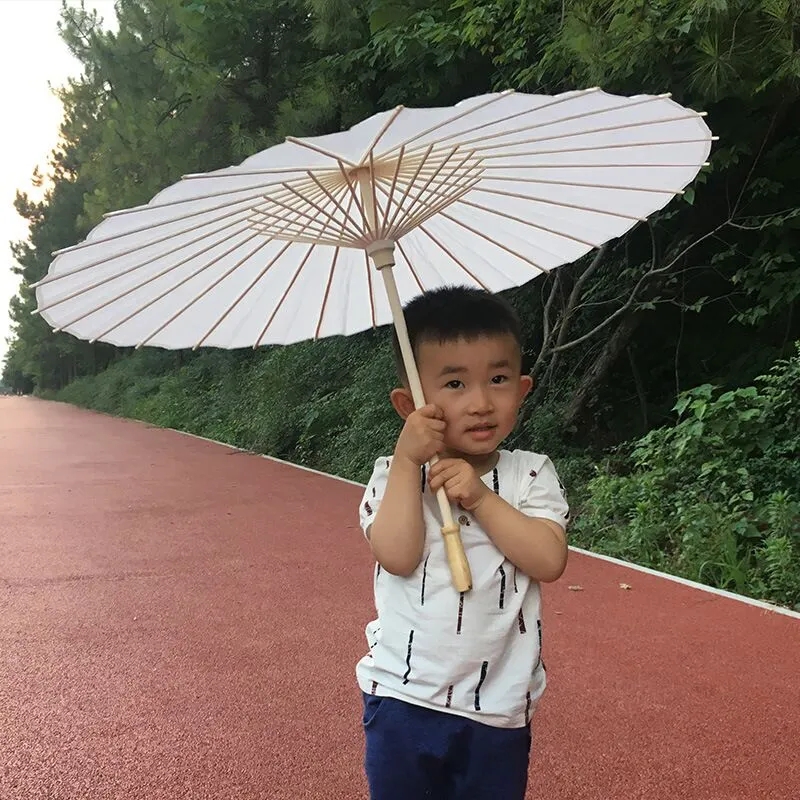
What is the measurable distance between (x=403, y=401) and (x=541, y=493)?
31 centimetres

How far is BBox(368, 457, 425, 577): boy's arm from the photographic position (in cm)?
141

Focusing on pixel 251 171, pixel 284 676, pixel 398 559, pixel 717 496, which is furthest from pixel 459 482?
pixel 717 496

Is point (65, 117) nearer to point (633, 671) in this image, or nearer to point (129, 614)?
point (129, 614)

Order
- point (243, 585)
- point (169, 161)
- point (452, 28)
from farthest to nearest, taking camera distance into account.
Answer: point (169, 161) < point (452, 28) < point (243, 585)

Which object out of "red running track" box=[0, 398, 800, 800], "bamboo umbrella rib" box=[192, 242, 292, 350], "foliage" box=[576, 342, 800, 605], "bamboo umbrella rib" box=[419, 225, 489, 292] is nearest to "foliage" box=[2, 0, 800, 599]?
"foliage" box=[576, 342, 800, 605]

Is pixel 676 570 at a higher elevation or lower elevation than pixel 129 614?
higher

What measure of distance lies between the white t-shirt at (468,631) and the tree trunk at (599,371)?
647 centimetres

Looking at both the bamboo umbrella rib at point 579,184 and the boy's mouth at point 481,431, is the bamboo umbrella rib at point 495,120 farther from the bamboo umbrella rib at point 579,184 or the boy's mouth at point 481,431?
the boy's mouth at point 481,431

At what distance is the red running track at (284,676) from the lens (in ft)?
8.60

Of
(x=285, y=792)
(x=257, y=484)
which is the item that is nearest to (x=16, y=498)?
(x=257, y=484)

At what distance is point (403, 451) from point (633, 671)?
2.47 metres

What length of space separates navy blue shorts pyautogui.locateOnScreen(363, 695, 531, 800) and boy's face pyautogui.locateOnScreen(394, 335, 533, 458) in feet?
1.57

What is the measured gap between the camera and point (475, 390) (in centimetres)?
146

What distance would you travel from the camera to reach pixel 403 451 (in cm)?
144
